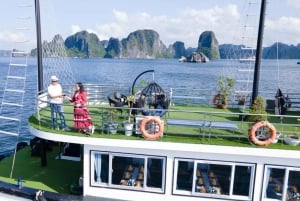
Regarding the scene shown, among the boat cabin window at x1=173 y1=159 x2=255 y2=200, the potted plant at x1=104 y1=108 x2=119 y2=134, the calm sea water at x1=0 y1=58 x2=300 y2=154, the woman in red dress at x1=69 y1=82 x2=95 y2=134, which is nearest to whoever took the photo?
the boat cabin window at x1=173 y1=159 x2=255 y2=200

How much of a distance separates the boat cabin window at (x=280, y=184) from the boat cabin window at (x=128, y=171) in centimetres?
300

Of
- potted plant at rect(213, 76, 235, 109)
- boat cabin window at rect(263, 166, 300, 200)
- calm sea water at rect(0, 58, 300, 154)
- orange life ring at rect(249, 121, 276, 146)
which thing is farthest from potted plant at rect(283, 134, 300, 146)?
potted plant at rect(213, 76, 235, 109)

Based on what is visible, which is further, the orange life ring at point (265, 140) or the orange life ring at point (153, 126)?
the orange life ring at point (153, 126)

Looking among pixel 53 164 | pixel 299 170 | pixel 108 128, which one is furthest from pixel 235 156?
pixel 53 164

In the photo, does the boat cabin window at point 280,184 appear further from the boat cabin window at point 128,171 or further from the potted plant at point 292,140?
the boat cabin window at point 128,171

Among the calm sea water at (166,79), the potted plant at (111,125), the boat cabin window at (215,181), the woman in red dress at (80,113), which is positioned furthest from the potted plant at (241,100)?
the woman in red dress at (80,113)

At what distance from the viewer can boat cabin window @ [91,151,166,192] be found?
8984 millimetres

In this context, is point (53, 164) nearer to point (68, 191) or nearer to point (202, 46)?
point (68, 191)

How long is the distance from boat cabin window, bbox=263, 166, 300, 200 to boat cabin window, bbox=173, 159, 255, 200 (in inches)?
20.0

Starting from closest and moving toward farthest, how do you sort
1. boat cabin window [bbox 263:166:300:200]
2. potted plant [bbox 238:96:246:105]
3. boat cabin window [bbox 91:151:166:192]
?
boat cabin window [bbox 263:166:300:200] < boat cabin window [bbox 91:151:166:192] < potted plant [bbox 238:96:246:105]

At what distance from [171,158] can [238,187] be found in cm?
212

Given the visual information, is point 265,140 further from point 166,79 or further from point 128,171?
point 166,79

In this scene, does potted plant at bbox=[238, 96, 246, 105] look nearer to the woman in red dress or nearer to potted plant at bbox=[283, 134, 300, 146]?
potted plant at bbox=[283, 134, 300, 146]

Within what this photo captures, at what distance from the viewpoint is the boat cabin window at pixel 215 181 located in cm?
869
